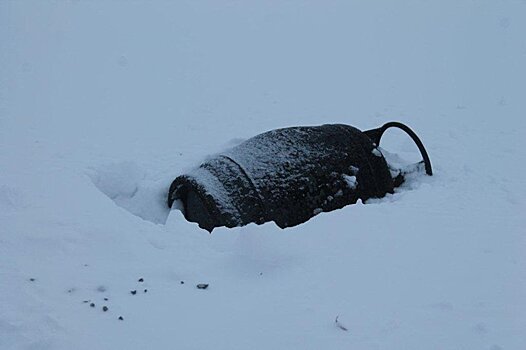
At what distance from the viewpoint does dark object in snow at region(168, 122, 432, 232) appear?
399 centimetres

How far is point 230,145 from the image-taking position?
5695 mm

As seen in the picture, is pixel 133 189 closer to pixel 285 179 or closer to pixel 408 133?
pixel 285 179

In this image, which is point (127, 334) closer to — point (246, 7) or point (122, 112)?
point (122, 112)

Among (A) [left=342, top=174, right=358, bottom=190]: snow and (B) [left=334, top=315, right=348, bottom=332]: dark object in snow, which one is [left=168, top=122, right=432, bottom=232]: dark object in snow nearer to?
(A) [left=342, top=174, right=358, bottom=190]: snow

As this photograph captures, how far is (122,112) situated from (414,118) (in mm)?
3182

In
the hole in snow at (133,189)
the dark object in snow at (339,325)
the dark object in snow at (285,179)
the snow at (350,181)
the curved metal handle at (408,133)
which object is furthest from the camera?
the curved metal handle at (408,133)

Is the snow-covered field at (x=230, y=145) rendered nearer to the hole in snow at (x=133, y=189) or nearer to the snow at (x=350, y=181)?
the hole in snow at (x=133, y=189)

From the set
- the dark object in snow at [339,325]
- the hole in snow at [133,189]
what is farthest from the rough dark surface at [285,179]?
the dark object in snow at [339,325]

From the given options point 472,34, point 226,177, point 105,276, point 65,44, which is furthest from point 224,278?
point 472,34

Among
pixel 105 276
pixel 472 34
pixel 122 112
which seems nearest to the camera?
pixel 105 276

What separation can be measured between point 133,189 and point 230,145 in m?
1.23

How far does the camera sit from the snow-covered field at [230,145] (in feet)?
8.94

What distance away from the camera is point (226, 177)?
4145 mm

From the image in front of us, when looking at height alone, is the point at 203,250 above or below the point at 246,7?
below
